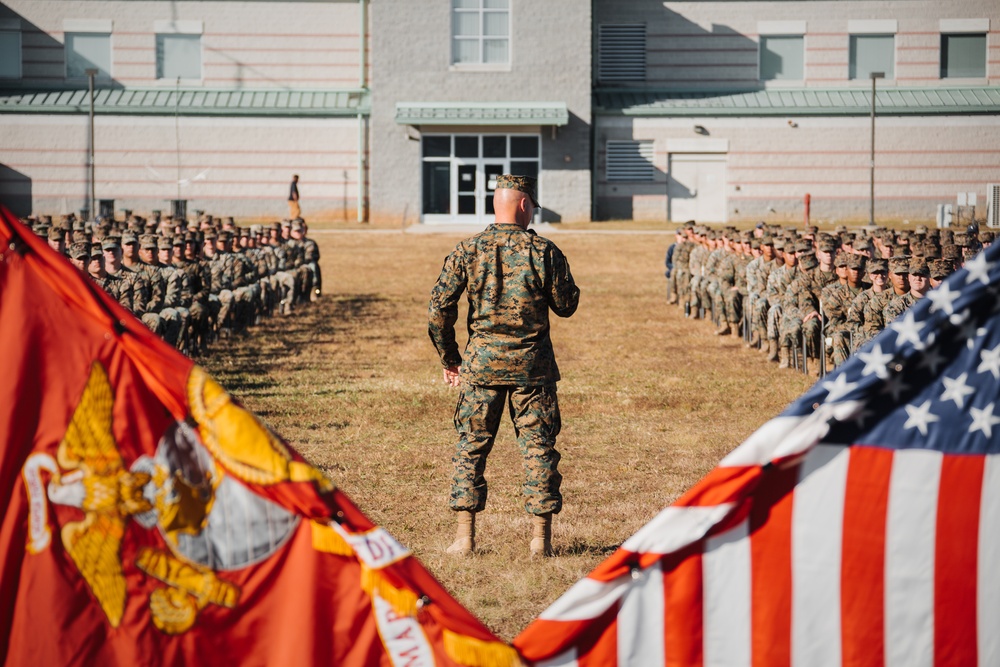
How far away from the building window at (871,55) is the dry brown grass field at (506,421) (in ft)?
79.5

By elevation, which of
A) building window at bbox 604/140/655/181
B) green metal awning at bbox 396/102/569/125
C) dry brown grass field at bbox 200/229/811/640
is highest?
green metal awning at bbox 396/102/569/125

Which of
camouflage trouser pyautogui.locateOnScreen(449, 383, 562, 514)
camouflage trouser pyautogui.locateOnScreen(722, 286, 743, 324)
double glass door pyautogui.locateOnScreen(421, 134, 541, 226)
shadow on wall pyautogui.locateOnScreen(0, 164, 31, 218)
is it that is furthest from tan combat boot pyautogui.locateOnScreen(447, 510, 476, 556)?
shadow on wall pyautogui.locateOnScreen(0, 164, 31, 218)

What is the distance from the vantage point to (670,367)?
709 inches

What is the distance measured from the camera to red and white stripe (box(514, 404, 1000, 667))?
457 cm

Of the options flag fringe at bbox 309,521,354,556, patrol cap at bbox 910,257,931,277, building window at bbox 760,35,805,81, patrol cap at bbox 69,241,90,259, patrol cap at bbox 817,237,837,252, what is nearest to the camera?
flag fringe at bbox 309,521,354,556

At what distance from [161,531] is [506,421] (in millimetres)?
9153

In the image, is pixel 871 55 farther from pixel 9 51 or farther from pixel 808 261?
pixel 808 261

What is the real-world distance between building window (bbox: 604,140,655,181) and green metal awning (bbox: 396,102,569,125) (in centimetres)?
298

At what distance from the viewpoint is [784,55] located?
48219mm

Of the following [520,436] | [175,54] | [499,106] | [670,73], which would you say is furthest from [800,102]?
[520,436]

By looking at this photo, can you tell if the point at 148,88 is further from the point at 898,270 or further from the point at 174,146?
the point at 898,270

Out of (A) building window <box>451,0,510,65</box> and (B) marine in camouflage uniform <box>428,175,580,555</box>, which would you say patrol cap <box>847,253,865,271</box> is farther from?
(A) building window <box>451,0,510,65</box>

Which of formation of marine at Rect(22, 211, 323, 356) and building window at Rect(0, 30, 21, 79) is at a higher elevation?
Result: building window at Rect(0, 30, 21, 79)

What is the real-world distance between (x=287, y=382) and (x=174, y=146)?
3169 cm
